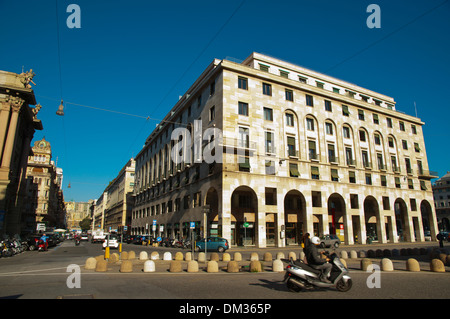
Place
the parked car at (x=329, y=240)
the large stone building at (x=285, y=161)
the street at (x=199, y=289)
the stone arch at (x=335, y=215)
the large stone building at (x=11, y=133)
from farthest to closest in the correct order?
1. the stone arch at (x=335, y=215)
2. the large stone building at (x=285, y=161)
3. the large stone building at (x=11, y=133)
4. the parked car at (x=329, y=240)
5. the street at (x=199, y=289)

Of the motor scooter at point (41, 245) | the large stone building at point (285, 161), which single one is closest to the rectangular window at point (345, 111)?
the large stone building at point (285, 161)

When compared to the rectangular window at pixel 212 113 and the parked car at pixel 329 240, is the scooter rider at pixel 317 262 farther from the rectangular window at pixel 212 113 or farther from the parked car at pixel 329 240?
the rectangular window at pixel 212 113

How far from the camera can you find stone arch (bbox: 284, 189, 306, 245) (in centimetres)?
3866

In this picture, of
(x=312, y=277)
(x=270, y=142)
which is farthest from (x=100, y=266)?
(x=270, y=142)

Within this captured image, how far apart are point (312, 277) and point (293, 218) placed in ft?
107

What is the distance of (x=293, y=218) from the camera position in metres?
39.8

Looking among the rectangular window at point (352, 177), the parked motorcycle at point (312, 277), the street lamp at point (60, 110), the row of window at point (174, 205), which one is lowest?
the parked motorcycle at point (312, 277)

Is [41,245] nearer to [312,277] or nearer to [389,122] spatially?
[312,277]

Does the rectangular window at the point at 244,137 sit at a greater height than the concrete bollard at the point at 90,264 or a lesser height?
greater

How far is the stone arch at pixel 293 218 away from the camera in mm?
38656

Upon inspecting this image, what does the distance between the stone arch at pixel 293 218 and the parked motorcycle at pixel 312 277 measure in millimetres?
30104

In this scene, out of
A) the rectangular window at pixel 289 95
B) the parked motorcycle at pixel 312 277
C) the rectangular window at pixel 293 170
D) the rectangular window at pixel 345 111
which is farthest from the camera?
the rectangular window at pixel 345 111

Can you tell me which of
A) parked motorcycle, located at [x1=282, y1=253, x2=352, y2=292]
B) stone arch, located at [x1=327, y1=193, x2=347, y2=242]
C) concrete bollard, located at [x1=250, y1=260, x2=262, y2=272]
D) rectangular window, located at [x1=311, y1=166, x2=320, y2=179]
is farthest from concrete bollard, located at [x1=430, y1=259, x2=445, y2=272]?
stone arch, located at [x1=327, y1=193, x2=347, y2=242]
